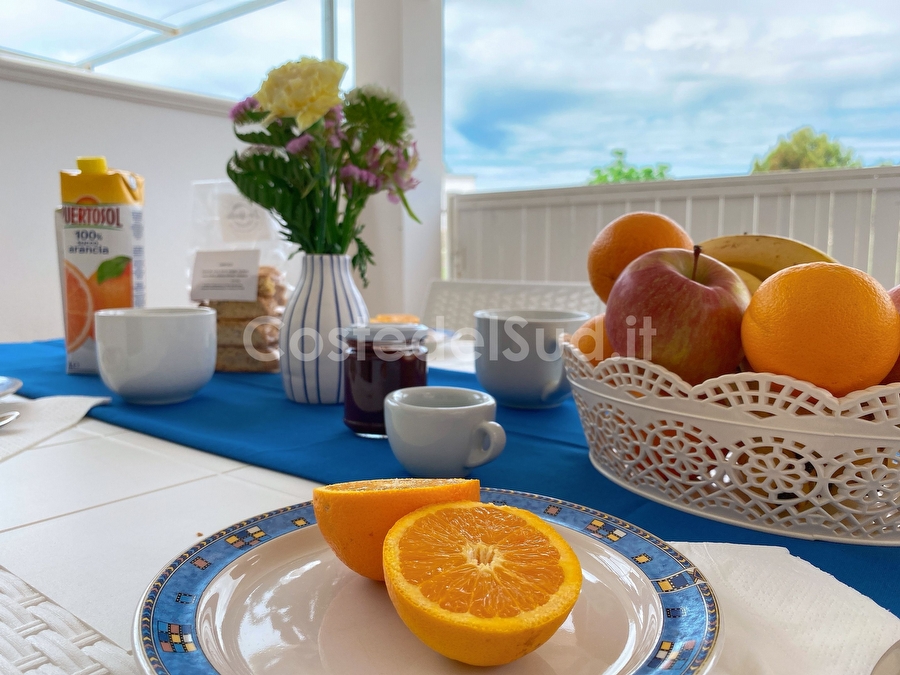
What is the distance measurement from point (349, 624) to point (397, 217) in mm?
2478

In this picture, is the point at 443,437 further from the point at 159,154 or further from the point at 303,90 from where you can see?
the point at 159,154

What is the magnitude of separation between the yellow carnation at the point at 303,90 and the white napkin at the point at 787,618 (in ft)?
2.07

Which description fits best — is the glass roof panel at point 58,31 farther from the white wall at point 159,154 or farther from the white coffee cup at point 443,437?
the white coffee cup at point 443,437

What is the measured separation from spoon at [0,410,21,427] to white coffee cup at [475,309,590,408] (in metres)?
0.56

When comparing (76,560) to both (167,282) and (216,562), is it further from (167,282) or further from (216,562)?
(167,282)

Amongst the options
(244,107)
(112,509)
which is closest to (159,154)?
(244,107)

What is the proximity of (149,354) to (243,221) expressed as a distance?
0.51 metres

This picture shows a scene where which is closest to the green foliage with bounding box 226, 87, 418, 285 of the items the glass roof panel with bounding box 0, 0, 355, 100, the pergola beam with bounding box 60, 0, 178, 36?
the glass roof panel with bounding box 0, 0, 355, 100

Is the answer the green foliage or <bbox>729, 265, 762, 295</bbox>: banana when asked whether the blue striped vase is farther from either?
<bbox>729, 265, 762, 295</bbox>: banana

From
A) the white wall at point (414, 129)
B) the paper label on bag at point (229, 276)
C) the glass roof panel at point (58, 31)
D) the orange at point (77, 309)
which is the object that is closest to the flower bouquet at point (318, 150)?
the paper label on bag at point (229, 276)

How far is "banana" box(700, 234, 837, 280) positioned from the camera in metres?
0.60

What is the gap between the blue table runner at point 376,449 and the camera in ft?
1.33

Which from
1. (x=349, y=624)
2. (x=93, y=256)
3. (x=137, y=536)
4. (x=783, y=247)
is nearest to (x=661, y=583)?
(x=349, y=624)

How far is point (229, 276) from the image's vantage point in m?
1.04
